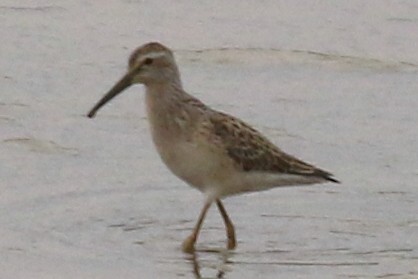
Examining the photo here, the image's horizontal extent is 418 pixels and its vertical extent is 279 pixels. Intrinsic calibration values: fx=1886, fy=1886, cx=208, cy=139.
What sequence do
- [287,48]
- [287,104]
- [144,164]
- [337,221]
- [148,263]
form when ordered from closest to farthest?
[148,263], [337,221], [144,164], [287,104], [287,48]

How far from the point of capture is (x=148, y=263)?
9.57 meters

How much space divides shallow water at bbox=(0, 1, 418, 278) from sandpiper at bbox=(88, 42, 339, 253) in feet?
1.04

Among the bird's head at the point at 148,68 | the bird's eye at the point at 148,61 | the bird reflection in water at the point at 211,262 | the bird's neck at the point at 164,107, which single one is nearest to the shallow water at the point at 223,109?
the bird reflection in water at the point at 211,262

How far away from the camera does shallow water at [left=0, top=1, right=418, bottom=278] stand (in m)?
9.78

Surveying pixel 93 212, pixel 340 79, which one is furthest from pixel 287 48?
pixel 93 212

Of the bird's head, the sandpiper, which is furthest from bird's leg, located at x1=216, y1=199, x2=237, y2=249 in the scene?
the bird's head

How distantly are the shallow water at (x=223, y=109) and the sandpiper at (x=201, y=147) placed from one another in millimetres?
316

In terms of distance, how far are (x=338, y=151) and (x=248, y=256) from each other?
1.97 metres

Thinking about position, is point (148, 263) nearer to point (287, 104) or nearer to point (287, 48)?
point (287, 104)

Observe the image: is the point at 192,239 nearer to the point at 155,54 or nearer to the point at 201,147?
the point at 201,147

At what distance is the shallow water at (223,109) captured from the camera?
978 cm

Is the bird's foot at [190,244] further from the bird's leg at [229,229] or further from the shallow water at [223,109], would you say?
the bird's leg at [229,229]

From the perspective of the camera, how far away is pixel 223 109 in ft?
40.8

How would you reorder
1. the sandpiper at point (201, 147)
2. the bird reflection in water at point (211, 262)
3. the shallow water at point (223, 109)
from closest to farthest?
the bird reflection in water at point (211, 262) → the shallow water at point (223, 109) → the sandpiper at point (201, 147)
